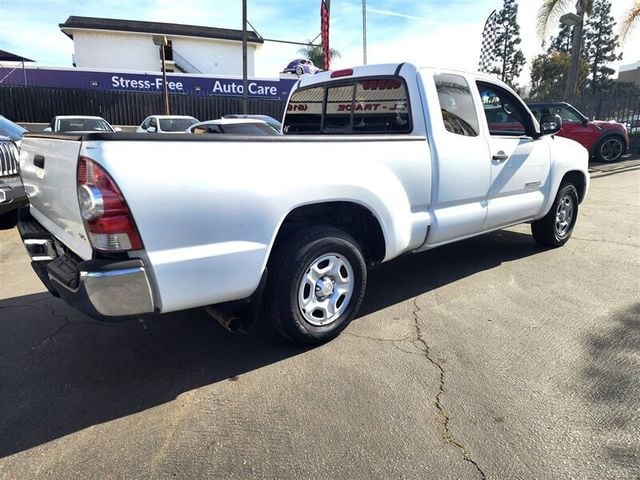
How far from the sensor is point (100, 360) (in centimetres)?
317

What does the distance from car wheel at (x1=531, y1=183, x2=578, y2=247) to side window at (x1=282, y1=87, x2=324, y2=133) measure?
2.91 meters

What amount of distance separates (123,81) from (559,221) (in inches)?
996

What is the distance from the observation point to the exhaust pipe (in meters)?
2.85

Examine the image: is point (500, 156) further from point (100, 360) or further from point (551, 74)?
point (551, 74)

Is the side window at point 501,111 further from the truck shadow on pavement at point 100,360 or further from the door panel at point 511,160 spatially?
the truck shadow on pavement at point 100,360

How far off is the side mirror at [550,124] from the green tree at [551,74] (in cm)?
4561

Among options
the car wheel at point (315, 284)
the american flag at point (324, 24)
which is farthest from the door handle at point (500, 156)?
the american flag at point (324, 24)

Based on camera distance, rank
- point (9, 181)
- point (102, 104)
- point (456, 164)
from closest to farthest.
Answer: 1. point (456, 164)
2. point (9, 181)
3. point (102, 104)

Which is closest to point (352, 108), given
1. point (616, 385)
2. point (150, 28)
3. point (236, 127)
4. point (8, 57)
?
point (616, 385)

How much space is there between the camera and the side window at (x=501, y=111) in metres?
4.54

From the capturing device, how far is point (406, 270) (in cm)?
503

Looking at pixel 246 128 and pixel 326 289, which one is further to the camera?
pixel 246 128

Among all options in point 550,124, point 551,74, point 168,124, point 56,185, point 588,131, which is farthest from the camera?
point 551,74

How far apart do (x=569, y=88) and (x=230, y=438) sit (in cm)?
1660
